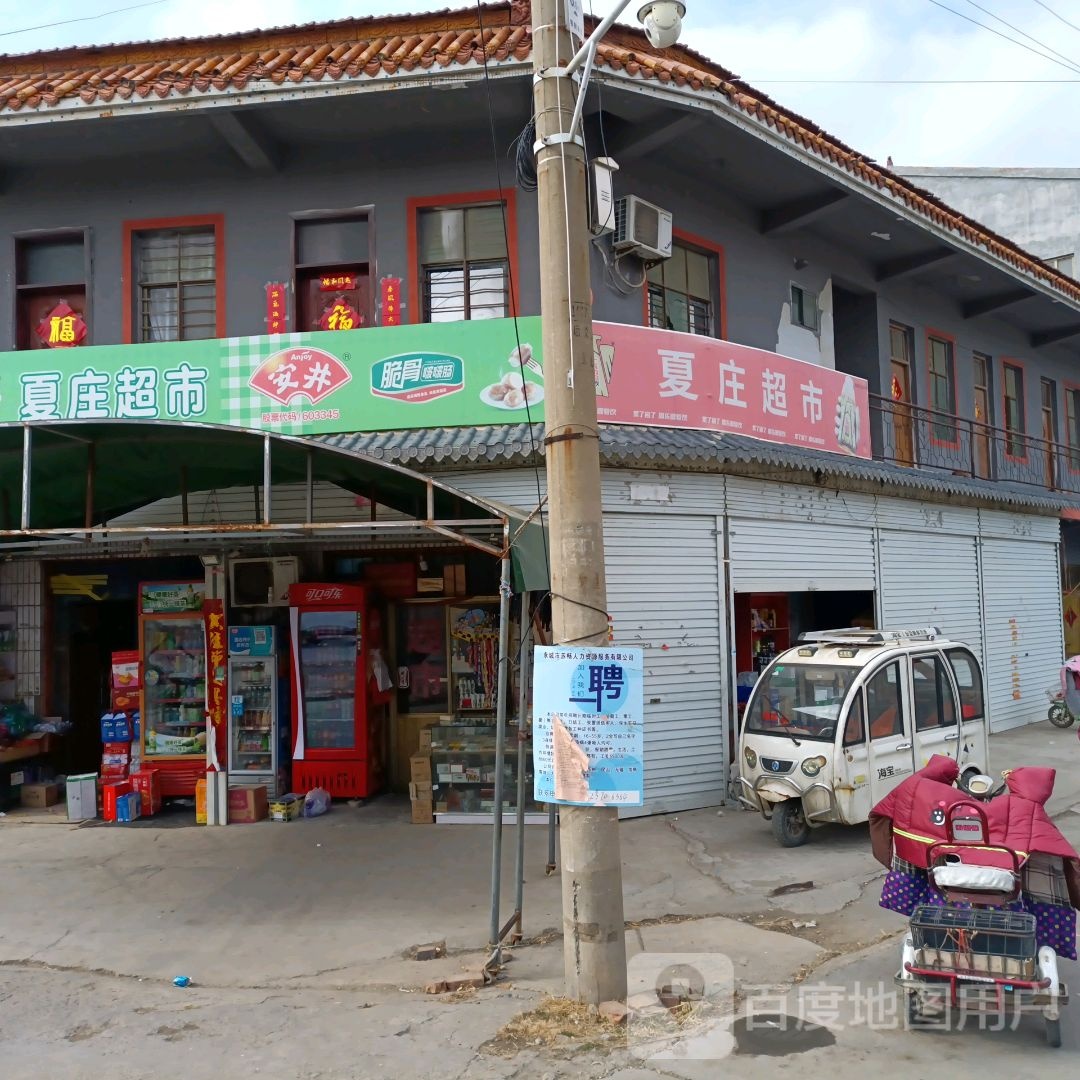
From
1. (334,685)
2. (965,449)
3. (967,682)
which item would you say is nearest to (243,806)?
(334,685)

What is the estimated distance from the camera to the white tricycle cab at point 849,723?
9117 millimetres

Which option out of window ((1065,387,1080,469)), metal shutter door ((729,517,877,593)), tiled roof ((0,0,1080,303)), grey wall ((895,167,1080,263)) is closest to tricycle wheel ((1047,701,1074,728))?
metal shutter door ((729,517,877,593))

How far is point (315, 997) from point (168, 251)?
870 cm

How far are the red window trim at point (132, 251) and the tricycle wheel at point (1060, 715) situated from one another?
1403 centimetres

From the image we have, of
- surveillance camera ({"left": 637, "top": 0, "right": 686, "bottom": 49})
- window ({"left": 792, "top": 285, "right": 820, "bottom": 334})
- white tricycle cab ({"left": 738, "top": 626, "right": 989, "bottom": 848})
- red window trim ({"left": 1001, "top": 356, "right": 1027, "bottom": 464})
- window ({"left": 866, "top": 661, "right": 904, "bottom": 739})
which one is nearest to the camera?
surveillance camera ({"left": 637, "top": 0, "right": 686, "bottom": 49})

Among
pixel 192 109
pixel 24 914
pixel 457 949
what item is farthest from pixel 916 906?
pixel 192 109

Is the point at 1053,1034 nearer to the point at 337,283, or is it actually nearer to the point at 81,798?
the point at 81,798

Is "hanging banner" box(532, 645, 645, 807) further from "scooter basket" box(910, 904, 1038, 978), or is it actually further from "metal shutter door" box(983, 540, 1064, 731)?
"metal shutter door" box(983, 540, 1064, 731)

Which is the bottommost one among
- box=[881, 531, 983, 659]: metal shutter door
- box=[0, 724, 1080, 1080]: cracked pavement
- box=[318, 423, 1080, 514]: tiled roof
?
box=[0, 724, 1080, 1080]: cracked pavement

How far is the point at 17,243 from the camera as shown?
1184 cm

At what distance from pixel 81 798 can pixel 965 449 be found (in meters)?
14.4

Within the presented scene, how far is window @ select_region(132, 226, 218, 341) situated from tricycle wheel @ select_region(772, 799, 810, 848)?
7.96 m

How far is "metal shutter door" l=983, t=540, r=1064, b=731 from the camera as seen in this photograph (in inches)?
644

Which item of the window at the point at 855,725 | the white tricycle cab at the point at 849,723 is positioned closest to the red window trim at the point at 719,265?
the white tricycle cab at the point at 849,723
